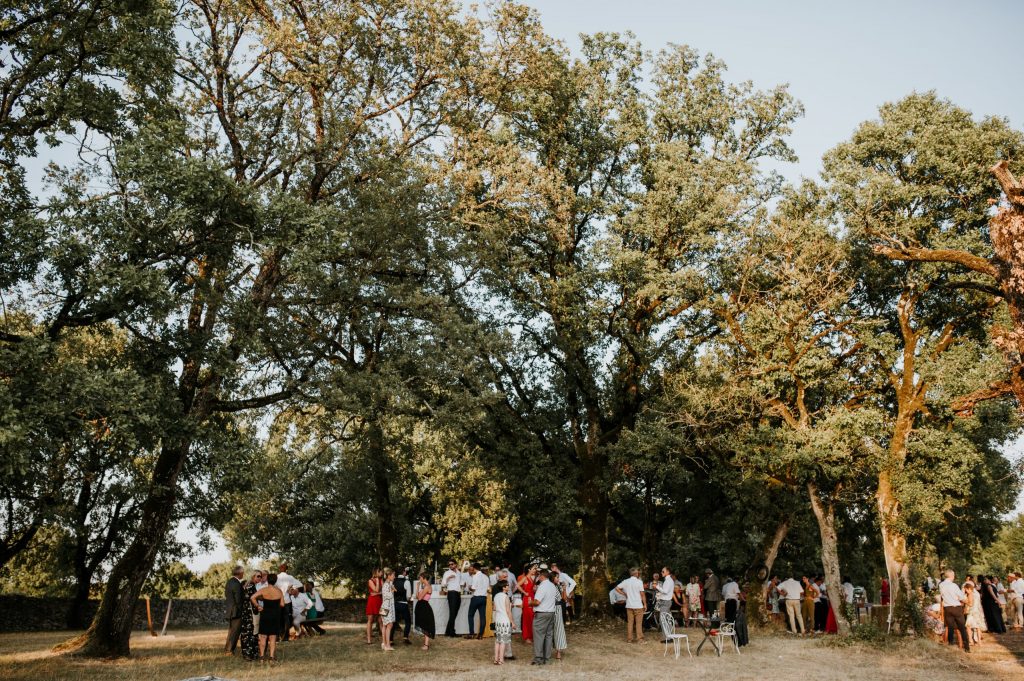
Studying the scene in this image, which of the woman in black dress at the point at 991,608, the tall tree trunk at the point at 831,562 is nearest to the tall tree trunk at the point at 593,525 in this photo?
the tall tree trunk at the point at 831,562

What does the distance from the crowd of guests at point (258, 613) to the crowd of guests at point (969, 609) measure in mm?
15109

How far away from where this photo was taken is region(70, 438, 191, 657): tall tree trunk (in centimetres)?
1549

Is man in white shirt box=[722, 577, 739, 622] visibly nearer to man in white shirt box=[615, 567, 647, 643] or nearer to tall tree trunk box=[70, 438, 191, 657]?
man in white shirt box=[615, 567, 647, 643]

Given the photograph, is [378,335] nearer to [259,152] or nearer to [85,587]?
[259,152]

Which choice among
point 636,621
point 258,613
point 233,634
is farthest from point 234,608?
point 636,621

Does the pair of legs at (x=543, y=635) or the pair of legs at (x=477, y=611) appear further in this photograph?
the pair of legs at (x=477, y=611)

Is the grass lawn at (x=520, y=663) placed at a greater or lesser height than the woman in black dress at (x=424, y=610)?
lesser

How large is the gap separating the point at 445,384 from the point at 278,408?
4.61 m

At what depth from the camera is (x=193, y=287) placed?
1573 centimetres

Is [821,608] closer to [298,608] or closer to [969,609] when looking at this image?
[969,609]

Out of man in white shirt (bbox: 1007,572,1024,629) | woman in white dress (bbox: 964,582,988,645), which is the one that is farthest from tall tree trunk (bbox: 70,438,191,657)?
man in white shirt (bbox: 1007,572,1024,629)

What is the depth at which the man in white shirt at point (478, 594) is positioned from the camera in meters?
18.3

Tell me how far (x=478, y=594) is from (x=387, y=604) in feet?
9.71

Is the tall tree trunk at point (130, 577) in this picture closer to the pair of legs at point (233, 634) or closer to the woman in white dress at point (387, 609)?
the pair of legs at point (233, 634)
